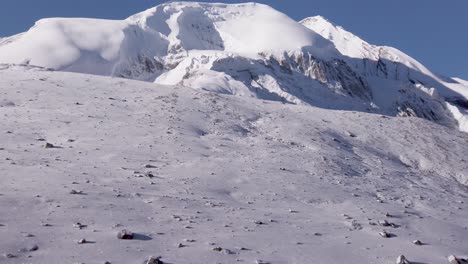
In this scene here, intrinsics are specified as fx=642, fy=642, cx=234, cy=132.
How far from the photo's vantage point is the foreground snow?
38.2ft

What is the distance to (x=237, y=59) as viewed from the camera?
465 ft

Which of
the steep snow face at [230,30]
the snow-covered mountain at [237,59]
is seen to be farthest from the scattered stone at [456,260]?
the steep snow face at [230,30]

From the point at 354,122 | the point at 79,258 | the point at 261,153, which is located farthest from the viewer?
the point at 354,122

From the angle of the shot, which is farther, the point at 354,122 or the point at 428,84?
the point at 428,84

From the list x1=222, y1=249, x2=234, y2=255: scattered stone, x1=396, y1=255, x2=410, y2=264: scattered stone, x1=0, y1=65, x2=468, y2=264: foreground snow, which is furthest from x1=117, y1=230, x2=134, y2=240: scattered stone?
x1=396, y1=255, x2=410, y2=264: scattered stone

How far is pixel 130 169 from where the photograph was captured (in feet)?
56.0

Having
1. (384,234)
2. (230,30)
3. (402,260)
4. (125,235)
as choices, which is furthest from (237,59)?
(125,235)

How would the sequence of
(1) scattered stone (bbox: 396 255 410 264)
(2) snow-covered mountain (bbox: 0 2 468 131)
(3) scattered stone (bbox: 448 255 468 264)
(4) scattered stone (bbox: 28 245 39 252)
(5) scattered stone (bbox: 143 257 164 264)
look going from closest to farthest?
1. (5) scattered stone (bbox: 143 257 164 264)
2. (4) scattered stone (bbox: 28 245 39 252)
3. (1) scattered stone (bbox: 396 255 410 264)
4. (3) scattered stone (bbox: 448 255 468 264)
5. (2) snow-covered mountain (bbox: 0 2 468 131)

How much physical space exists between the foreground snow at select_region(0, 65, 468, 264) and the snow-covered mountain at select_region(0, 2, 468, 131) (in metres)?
87.9

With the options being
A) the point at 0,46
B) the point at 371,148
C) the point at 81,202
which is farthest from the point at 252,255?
the point at 0,46

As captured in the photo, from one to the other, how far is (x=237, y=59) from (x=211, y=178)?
126 metres

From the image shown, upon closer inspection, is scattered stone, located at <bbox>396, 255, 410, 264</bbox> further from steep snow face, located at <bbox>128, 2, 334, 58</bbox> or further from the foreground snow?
steep snow face, located at <bbox>128, 2, 334, 58</bbox>

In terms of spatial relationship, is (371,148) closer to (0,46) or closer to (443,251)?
(443,251)

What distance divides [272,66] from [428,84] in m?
67.1
